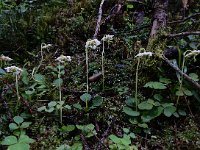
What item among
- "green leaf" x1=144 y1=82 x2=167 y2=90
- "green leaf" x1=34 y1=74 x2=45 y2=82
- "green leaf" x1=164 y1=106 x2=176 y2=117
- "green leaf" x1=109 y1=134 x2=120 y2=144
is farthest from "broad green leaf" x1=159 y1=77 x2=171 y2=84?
"green leaf" x1=34 y1=74 x2=45 y2=82

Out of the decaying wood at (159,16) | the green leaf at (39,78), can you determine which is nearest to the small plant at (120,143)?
the green leaf at (39,78)

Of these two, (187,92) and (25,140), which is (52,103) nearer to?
(25,140)

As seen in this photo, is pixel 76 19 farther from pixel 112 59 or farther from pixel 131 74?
pixel 131 74

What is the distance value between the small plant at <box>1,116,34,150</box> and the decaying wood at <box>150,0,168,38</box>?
4.15 feet

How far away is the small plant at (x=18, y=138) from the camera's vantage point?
5.54 ft

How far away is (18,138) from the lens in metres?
1.80

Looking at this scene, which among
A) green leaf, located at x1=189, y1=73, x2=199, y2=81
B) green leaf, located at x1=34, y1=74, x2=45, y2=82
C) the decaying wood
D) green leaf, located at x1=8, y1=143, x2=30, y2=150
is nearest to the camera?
green leaf, located at x1=8, y1=143, x2=30, y2=150

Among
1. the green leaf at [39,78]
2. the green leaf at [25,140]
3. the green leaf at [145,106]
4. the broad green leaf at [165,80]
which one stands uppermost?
the broad green leaf at [165,80]

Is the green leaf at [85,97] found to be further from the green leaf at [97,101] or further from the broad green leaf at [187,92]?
the broad green leaf at [187,92]

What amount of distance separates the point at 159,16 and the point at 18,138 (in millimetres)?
1555

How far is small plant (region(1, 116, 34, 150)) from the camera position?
1.69 metres

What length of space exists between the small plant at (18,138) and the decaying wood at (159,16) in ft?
4.15

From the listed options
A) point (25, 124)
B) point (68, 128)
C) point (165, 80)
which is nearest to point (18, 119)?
point (25, 124)

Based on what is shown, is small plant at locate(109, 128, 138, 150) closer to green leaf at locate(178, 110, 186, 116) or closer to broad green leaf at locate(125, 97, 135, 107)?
Answer: broad green leaf at locate(125, 97, 135, 107)
